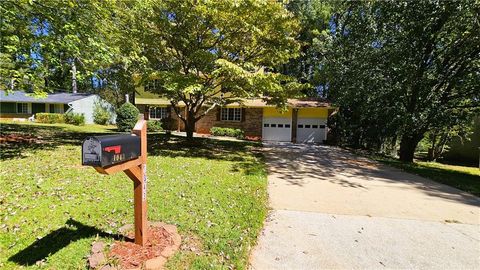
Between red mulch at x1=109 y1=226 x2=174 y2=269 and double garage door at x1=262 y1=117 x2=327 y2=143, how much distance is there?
17938mm

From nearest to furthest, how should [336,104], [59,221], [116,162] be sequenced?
[116,162] → [59,221] → [336,104]

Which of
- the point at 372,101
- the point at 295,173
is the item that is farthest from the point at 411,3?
the point at 295,173

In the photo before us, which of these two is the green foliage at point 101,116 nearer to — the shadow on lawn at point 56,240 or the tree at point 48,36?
the tree at point 48,36

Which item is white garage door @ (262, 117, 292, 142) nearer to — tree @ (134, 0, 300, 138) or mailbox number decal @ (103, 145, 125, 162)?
tree @ (134, 0, 300, 138)

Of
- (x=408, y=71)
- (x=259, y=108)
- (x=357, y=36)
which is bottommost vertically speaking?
(x=259, y=108)

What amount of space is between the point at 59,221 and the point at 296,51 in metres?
10.6

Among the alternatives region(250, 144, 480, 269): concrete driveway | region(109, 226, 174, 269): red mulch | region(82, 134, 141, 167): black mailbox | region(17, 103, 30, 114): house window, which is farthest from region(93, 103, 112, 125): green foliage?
region(82, 134, 141, 167): black mailbox

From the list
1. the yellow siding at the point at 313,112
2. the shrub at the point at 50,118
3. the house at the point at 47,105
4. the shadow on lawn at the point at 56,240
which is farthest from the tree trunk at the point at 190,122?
the house at the point at 47,105

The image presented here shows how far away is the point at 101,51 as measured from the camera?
848cm

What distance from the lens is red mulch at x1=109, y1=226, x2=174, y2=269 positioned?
315 cm

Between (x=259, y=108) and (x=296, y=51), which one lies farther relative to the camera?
(x=259, y=108)

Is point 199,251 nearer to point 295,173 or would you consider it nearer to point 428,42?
point 295,173

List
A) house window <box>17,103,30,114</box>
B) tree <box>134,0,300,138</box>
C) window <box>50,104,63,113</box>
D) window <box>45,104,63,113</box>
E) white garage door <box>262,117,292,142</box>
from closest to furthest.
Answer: tree <box>134,0,300,138</box>, white garage door <box>262,117,292,142</box>, house window <box>17,103,30,114</box>, window <box>45,104,63,113</box>, window <box>50,104,63,113</box>

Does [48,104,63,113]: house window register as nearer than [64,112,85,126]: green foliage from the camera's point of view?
No
